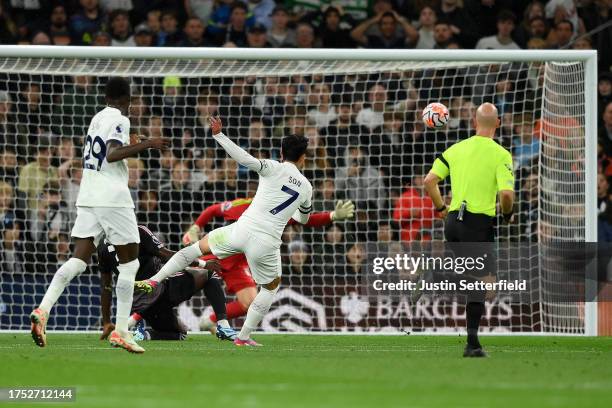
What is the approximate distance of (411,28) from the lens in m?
19.0

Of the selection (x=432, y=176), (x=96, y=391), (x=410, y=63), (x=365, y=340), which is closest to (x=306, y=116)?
(x=410, y=63)

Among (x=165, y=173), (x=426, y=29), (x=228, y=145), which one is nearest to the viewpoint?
(x=228, y=145)

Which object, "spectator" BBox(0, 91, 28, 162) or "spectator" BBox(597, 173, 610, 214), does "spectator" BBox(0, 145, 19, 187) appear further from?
"spectator" BBox(597, 173, 610, 214)

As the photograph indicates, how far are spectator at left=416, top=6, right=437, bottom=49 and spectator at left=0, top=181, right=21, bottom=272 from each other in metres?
6.76

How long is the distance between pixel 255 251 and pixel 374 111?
5.28 meters

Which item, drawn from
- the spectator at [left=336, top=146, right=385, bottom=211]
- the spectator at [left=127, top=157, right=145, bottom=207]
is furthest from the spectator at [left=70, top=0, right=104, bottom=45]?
the spectator at [left=336, top=146, right=385, bottom=211]

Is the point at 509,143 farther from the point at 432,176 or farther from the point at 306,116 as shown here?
the point at 432,176

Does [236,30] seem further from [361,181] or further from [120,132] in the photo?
[120,132]

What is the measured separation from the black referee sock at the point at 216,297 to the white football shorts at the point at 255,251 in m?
1.35

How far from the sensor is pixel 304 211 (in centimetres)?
1197

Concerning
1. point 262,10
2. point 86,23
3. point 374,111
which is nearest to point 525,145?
point 374,111

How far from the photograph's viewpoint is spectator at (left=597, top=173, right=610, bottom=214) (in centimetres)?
1609

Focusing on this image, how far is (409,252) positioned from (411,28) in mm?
4859

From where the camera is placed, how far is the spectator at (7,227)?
15.4 metres
